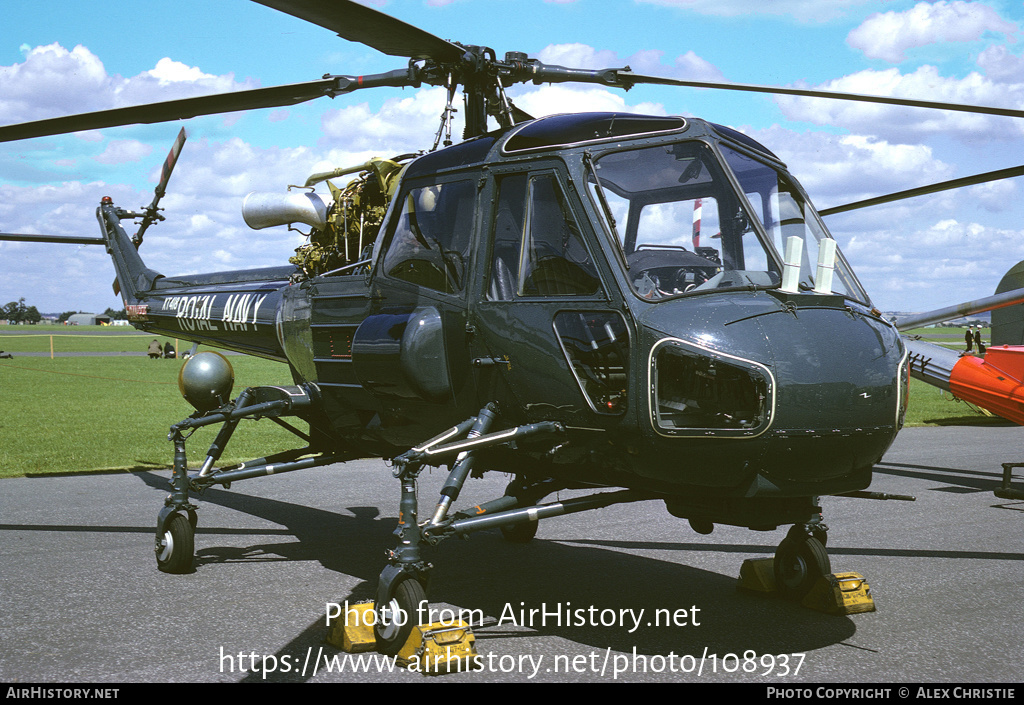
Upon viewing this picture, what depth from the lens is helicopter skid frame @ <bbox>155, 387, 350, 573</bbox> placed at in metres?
6.60

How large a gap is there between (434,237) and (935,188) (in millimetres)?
4754

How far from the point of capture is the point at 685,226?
541 cm

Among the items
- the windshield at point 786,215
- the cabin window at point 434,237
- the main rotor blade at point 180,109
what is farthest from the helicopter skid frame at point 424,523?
the main rotor blade at point 180,109

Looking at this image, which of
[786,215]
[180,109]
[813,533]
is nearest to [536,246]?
[786,215]

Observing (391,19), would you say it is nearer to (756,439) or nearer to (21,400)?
(756,439)

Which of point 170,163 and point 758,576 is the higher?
point 170,163

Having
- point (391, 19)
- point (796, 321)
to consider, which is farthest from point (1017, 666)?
point (391, 19)

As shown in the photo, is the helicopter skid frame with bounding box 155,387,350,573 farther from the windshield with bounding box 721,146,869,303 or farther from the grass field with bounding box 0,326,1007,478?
the grass field with bounding box 0,326,1007,478

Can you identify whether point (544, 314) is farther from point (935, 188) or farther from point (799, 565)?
point (935, 188)

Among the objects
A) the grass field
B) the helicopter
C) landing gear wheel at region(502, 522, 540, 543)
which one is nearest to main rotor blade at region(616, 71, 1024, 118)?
the helicopter

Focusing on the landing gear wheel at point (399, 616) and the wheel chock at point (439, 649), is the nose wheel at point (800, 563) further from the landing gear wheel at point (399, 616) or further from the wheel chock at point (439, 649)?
the landing gear wheel at point (399, 616)

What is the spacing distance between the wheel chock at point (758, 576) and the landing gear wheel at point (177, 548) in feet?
13.5
